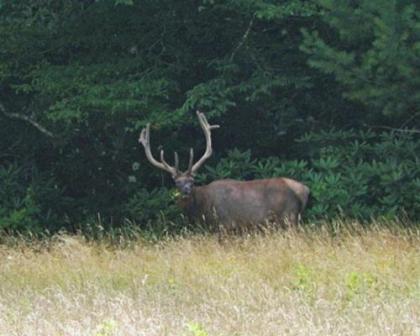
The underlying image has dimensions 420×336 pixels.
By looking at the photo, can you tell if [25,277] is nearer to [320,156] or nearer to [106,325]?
[106,325]

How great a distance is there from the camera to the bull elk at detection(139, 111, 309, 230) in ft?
48.6

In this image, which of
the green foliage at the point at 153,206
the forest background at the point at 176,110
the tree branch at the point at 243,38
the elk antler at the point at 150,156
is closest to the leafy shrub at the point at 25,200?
the forest background at the point at 176,110

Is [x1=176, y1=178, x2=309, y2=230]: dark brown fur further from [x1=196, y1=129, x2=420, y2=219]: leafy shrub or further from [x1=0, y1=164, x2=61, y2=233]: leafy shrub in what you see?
[x1=0, y1=164, x2=61, y2=233]: leafy shrub

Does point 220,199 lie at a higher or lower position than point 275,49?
lower

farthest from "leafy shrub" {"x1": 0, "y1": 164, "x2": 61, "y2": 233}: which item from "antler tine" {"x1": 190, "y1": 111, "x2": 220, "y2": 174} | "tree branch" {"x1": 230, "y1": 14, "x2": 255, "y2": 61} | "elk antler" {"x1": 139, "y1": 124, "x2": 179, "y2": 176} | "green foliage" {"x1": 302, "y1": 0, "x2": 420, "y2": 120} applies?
"green foliage" {"x1": 302, "y1": 0, "x2": 420, "y2": 120}

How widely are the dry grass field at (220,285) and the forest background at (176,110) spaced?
77.5 inches

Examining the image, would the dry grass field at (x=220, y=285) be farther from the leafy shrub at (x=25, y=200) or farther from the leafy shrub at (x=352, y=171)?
the leafy shrub at (x=25, y=200)

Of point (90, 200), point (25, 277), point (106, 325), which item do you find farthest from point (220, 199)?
point (106, 325)

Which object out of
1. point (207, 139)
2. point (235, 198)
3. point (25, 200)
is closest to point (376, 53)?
point (207, 139)

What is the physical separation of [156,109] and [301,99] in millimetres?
2399

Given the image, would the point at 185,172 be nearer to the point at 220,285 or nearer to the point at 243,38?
the point at 243,38

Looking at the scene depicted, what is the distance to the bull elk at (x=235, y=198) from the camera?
14812mm

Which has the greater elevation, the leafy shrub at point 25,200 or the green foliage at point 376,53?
the green foliage at point 376,53

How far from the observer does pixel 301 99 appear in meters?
16.9
